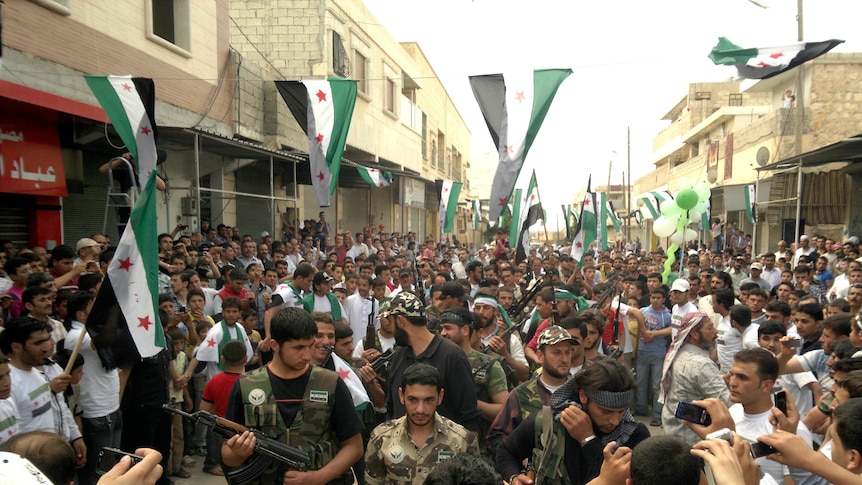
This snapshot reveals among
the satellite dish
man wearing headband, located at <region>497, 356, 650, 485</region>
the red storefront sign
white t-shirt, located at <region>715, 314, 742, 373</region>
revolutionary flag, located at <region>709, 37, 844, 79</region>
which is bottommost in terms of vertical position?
white t-shirt, located at <region>715, 314, 742, 373</region>

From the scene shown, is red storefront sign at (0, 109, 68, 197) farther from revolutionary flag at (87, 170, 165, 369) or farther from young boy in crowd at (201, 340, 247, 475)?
young boy in crowd at (201, 340, 247, 475)

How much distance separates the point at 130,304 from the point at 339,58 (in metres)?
12.9

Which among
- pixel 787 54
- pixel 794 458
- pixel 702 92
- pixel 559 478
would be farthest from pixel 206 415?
pixel 702 92

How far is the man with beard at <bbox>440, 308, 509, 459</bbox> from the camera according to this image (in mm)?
3740

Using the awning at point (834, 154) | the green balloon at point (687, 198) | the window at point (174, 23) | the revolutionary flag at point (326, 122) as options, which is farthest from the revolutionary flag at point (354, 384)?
the green balloon at point (687, 198)

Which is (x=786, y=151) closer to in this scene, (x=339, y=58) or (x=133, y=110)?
(x=339, y=58)

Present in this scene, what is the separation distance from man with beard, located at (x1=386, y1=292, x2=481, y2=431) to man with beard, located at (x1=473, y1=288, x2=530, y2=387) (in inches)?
38.8

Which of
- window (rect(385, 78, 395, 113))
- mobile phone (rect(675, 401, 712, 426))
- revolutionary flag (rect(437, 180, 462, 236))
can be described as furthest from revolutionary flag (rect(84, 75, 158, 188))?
window (rect(385, 78, 395, 113))

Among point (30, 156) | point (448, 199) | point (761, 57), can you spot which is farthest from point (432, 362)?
point (448, 199)

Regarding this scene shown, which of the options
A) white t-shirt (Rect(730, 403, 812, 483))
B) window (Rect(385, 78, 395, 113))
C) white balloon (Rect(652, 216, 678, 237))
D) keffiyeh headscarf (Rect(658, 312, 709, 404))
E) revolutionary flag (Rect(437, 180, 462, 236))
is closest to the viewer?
white t-shirt (Rect(730, 403, 812, 483))

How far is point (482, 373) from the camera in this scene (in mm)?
3908

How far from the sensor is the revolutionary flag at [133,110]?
22.6 ft

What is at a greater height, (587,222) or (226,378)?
(587,222)

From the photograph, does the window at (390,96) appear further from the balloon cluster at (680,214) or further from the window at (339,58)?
the balloon cluster at (680,214)
